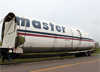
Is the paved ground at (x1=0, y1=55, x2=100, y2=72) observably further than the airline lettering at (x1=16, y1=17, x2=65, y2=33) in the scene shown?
No

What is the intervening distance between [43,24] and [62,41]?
276cm

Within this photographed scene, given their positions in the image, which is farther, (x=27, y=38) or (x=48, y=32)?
(x=48, y=32)

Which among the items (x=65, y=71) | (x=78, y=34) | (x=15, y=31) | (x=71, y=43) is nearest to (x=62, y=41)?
(x=71, y=43)

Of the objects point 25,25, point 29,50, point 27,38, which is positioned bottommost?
point 29,50

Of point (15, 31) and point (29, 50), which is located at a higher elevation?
point (15, 31)

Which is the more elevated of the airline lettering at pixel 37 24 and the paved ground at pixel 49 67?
the airline lettering at pixel 37 24

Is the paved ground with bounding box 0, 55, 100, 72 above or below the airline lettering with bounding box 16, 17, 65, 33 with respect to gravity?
below

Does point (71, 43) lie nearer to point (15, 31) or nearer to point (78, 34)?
point (78, 34)

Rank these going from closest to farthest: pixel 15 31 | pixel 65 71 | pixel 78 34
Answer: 1. pixel 65 71
2. pixel 15 31
3. pixel 78 34

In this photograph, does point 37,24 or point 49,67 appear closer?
point 49,67

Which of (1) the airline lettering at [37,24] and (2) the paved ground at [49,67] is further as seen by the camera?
Answer: (1) the airline lettering at [37,24]

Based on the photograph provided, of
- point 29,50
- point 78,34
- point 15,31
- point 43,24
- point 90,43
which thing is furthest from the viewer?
point 90,43

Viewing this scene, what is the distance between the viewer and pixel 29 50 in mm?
9836

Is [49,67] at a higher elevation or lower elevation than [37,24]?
lower
